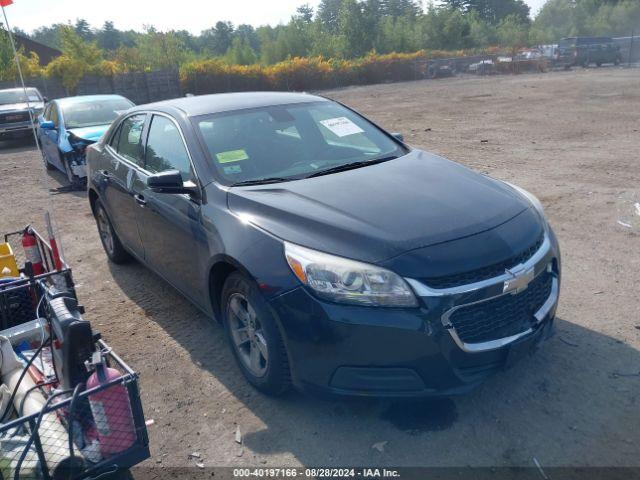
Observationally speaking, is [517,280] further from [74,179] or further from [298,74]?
[298,74]

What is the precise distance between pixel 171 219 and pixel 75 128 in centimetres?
729

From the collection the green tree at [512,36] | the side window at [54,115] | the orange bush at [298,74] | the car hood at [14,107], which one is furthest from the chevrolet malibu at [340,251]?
the green tree at [512,36]

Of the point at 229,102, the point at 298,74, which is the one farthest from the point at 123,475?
the point at 298,74

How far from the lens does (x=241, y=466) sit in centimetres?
308

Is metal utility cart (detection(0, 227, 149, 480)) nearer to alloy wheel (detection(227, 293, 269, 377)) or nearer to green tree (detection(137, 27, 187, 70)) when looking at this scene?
alloy wheel (detection(227, 293, 269, 377))

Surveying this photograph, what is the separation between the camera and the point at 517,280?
3105 millimetres

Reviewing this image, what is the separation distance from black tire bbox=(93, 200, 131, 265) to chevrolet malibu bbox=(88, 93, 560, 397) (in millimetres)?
1297

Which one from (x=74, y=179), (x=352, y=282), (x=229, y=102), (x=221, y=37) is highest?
(x=221, y=37)

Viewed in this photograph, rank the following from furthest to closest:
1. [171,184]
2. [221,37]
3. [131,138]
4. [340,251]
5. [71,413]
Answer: [221,37]
[131,138]
[171,184]
[340,251]
[71,413]

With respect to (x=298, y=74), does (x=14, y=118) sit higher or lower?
higher

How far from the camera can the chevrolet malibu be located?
2.95 metres

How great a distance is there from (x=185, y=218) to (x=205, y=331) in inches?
39.4

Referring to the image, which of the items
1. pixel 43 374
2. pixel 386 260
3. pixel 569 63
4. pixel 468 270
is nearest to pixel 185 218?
pixel 43 374

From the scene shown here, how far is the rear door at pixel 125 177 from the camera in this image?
16.4 feet
